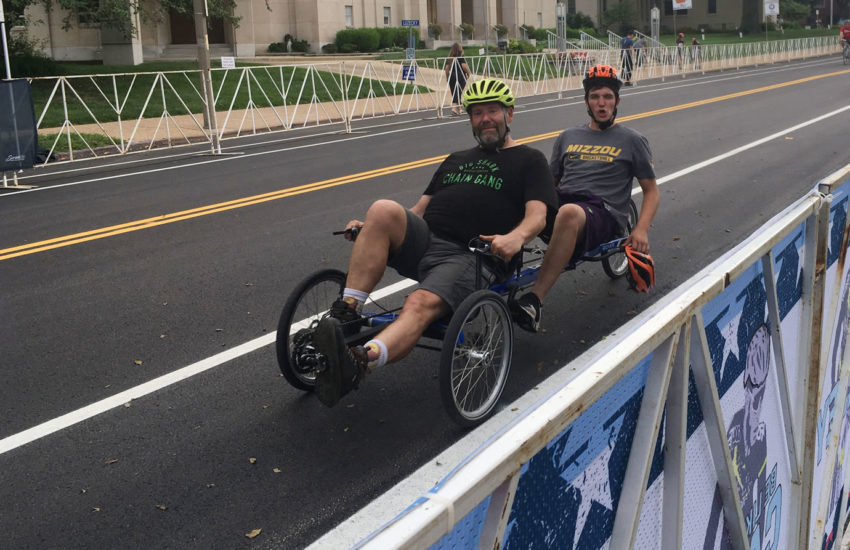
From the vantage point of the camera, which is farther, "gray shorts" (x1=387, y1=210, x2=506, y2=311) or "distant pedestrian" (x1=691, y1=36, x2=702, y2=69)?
"distant pedestrian" (x1=691, y1=36, x2=702, y2=69)

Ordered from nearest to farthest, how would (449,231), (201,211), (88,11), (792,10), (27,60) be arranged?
(449,231) → (201,211) → (88,11) → (27,60) → (792,10)

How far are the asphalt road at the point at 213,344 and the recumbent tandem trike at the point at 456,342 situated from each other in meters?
0.17

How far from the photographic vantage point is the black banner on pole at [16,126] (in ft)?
41.8

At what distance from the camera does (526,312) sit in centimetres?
518

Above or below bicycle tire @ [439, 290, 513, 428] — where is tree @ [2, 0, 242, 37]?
above

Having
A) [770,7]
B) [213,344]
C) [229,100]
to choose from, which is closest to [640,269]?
[213,344]

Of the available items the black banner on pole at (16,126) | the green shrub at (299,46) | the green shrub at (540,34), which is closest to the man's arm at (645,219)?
the black banner on pole at (16,126)

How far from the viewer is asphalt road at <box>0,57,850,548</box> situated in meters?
3.86

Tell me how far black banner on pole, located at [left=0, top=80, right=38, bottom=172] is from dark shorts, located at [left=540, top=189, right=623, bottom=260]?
925cm

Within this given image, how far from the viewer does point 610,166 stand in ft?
21.7

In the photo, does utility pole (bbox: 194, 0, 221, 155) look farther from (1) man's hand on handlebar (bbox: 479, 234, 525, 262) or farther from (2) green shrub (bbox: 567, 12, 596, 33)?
(2) green shrub (bbox: 567, 12, 596, 33)

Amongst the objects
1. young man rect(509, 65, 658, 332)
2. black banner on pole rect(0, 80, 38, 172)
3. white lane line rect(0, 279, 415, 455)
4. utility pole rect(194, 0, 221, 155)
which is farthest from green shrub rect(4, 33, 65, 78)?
white lane line rect(0, 279, 415, 455)

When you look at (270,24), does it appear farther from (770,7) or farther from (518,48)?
(770,7)

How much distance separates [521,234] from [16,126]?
10.3 metres
